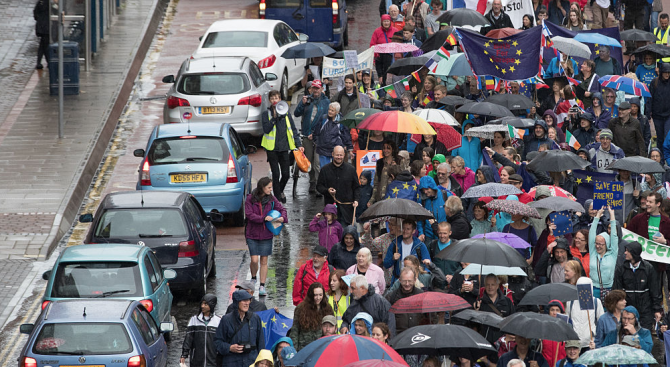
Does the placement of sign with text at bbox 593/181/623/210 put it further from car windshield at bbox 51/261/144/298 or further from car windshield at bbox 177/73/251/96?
car windshield at bbox 177/73/251/96

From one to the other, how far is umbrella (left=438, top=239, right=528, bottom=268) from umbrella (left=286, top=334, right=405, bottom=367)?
2.64 meters

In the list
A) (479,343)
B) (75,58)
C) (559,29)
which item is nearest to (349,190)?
(479,343)

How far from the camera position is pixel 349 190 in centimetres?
1684

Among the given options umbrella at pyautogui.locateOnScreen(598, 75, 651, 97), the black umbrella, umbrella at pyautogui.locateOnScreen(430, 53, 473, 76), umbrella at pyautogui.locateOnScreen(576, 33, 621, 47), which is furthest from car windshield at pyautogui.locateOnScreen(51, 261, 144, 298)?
umbrella at pyautogui.locateOnScreen(576, 33, 621, 47)

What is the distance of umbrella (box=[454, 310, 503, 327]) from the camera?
11.8 m

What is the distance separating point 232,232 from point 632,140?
21.9ft

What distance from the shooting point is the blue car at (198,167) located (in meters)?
18.0

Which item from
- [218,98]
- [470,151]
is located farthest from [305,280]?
[218,98]

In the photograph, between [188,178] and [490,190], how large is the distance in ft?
17.0

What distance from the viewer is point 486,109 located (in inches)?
715

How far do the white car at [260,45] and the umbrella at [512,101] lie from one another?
6.20m

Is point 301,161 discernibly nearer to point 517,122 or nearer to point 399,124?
point 399,124

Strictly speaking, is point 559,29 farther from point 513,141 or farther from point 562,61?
point 513,141

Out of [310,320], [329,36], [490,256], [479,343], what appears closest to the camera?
[479,343]
